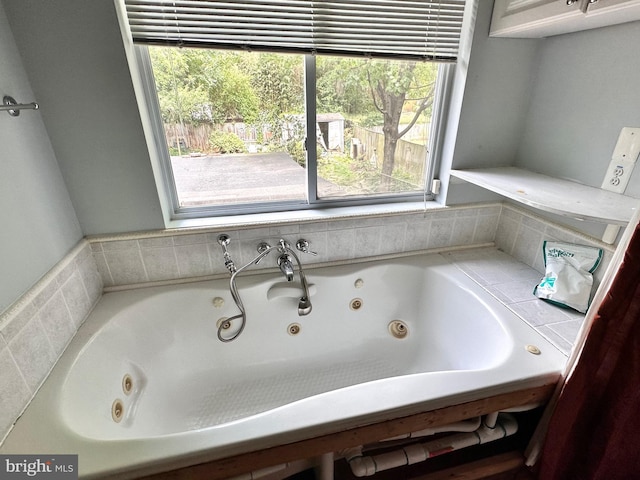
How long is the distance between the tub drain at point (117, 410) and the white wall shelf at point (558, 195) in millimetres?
1637

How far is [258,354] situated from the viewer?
5.02 ft

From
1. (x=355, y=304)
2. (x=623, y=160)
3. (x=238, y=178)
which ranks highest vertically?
(x=623, y=160)

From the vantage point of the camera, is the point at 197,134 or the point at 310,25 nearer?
the point at 310,25

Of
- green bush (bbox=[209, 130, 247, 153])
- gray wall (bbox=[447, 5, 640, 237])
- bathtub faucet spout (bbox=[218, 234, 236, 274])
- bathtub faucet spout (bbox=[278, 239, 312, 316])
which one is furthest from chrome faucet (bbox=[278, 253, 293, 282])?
gray wall (bbox=[447, 5, 640, 237])

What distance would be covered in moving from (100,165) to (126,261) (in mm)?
411

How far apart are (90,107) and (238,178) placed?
0.60m

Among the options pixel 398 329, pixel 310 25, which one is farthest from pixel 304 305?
pixel 310 25

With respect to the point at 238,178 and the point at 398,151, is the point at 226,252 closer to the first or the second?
the point at 238,178

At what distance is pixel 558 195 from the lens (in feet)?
3.78

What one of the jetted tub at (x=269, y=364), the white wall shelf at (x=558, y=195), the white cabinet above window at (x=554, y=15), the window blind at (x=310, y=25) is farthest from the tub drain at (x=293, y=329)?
the white cabinet above window at (x=554, y=15)

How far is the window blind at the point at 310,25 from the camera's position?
1114 millimetres

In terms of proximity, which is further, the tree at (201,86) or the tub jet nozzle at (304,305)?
the tub jet nozzle at (304,305)

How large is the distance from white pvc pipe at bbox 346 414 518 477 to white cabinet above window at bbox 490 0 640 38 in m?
1.36

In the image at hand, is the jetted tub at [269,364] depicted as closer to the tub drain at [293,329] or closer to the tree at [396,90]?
the tub drain at [293,329]
